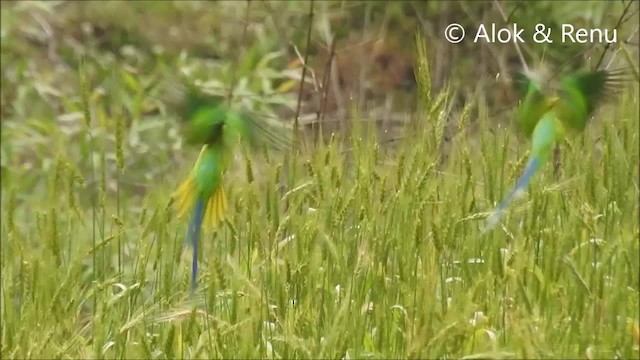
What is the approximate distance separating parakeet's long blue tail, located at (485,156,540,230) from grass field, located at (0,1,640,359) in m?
0.02

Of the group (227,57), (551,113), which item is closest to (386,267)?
(551,113)

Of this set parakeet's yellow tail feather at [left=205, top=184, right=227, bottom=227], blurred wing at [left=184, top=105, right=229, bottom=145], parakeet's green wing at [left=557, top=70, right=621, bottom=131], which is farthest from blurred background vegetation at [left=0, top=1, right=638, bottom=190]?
blurred wing at [left=184, top=105, right=229, bottom=145]

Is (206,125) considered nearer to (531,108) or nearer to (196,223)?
(196,223)

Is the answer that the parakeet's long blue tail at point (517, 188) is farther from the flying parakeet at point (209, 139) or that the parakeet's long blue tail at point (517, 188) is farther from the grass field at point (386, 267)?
the flying parakeet at point (209, 139)

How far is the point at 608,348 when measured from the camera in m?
1.55

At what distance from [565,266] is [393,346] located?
250 mm

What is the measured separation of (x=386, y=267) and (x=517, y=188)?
22 centimetres

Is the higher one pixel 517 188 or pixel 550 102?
pixel 550 102

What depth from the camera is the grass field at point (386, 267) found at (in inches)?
63.4

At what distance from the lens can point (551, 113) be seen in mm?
1904

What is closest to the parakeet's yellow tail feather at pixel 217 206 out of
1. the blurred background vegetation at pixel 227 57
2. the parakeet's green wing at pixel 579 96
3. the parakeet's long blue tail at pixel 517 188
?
the parakeet's long blue tail at pixel 517 188

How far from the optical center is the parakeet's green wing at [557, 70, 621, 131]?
193 cm

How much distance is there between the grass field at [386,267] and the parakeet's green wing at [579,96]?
2.8 inches

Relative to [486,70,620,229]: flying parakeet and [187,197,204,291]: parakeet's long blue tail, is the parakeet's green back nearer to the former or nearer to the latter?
[187,197,204,291]: parakeet's long blue tail
